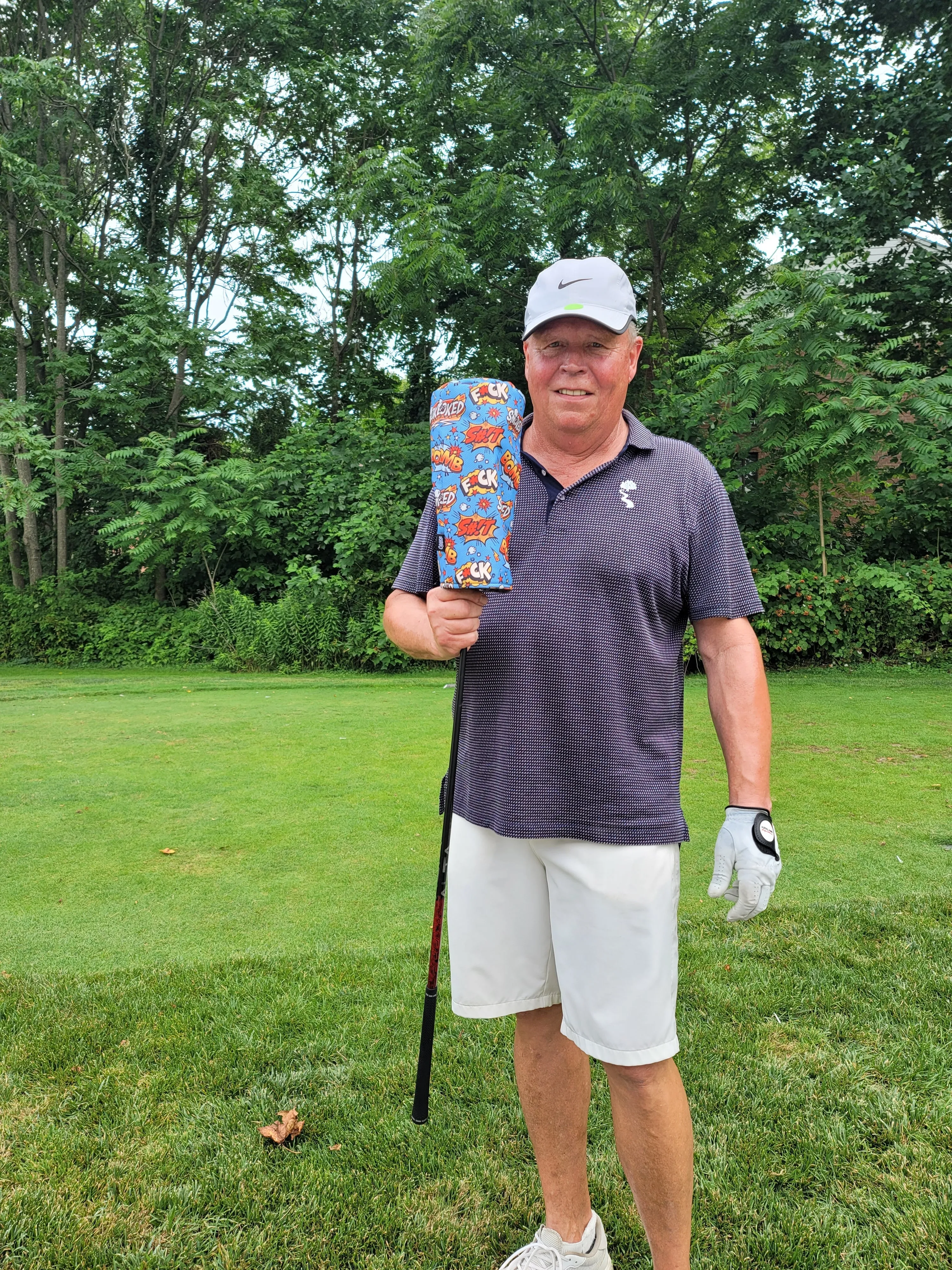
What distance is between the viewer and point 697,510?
1706 millimetres

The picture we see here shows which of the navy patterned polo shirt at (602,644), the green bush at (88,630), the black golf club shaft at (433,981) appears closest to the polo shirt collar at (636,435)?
the navy patterned polo shirt at (602,644)

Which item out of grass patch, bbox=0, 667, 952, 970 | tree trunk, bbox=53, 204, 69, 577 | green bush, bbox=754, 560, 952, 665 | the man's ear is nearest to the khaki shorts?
the man's ear

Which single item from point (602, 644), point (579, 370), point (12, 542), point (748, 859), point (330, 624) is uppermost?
point (12, 542)

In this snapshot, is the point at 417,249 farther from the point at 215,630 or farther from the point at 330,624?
the point at 215,630

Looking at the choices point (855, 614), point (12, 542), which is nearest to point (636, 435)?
point (855, 614)

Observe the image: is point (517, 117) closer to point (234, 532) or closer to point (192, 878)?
point (234, 532)

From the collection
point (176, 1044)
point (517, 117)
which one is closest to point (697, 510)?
point (176, 1044)

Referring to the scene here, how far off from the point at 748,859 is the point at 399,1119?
1.30m

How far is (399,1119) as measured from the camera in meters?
2.26

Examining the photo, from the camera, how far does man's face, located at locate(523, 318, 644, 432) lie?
1688 millimetres

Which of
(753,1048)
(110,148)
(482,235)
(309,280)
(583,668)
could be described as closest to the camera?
(583,668)

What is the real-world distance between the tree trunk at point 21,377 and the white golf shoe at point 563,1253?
12.6 m

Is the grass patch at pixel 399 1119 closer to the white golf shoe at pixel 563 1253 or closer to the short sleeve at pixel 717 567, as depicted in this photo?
the white golf shoe at pixel 563 1253

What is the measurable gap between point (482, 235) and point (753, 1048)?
10992mm
